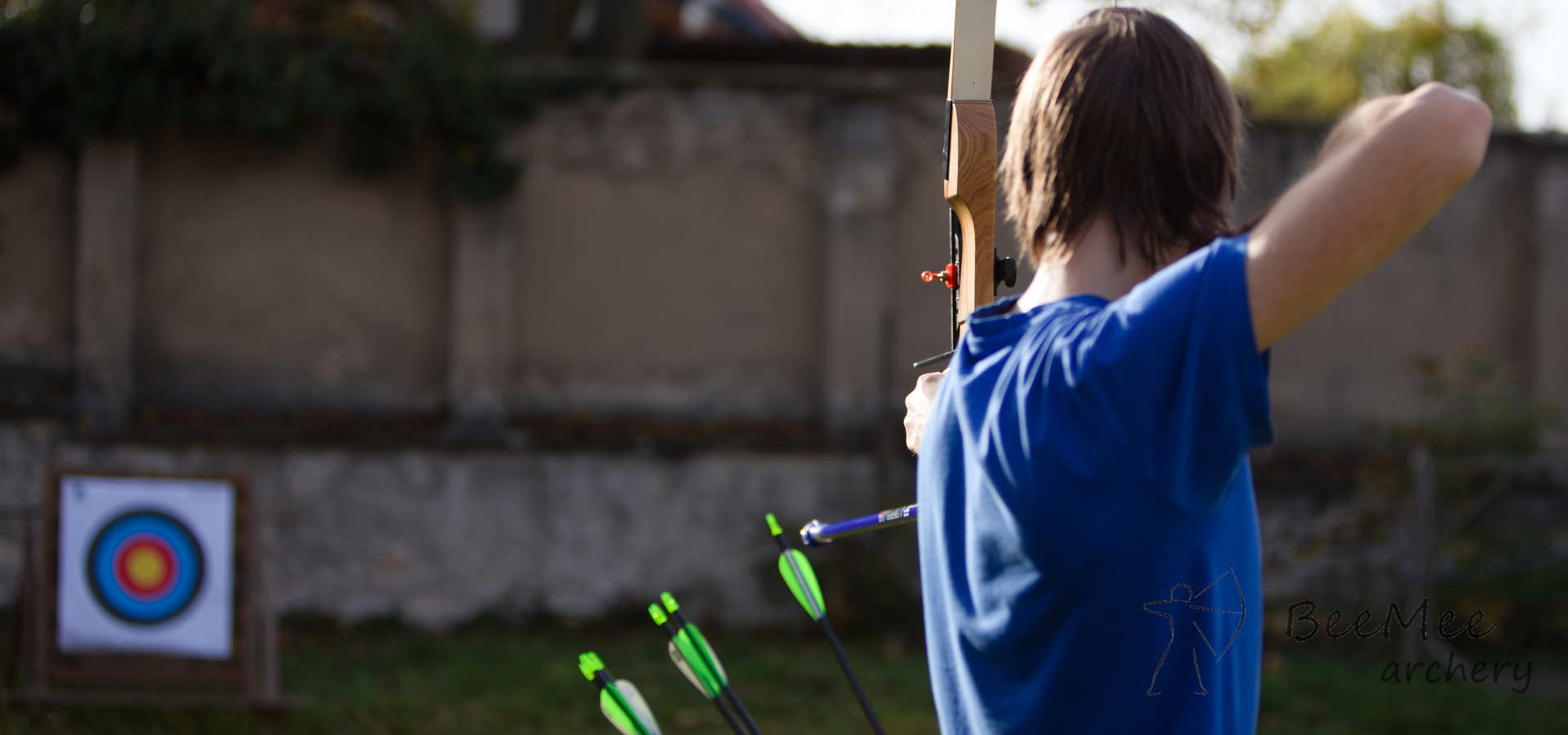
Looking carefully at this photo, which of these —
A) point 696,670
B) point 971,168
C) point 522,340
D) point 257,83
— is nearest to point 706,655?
point 696,670

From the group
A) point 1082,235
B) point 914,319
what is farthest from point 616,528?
point 1082,235

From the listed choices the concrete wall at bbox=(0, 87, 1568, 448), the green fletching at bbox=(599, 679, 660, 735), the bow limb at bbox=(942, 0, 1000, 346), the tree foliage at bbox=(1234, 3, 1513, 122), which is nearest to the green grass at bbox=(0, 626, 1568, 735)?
the concrete wall at bbox=(0, 87, 1568, 448)

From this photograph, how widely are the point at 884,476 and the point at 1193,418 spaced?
559 centimetres

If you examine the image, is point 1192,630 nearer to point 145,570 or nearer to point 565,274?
point 145,570

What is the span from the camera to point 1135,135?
1084mm

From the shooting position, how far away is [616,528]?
648cm

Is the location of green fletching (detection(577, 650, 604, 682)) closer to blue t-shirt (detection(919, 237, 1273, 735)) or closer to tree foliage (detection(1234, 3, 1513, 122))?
blue t-shirt (detection(919, 237, 1273, 735))

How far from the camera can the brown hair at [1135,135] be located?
3.56 feet

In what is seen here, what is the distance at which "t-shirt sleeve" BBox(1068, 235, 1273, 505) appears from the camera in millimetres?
895

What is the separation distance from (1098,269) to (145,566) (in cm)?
472

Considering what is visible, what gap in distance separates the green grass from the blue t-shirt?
3.60m

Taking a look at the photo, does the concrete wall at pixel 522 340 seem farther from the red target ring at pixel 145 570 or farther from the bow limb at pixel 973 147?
the bow limb at pixel 973 147

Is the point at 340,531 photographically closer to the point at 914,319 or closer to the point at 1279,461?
the point at 914,319

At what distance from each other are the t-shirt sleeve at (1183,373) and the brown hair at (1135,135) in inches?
7.1
